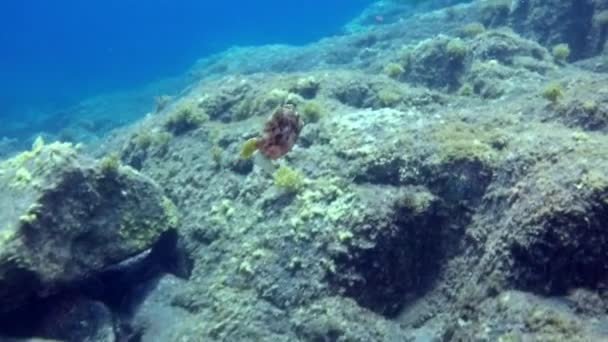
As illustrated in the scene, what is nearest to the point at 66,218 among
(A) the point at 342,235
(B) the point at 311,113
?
(A) the point at 342,235

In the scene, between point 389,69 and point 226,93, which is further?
point 389,69

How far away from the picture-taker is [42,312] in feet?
21.2

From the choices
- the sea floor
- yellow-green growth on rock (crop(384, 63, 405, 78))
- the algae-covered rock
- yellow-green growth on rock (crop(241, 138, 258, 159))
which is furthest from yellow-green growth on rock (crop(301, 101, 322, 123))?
yellow-green growth on rock (crop(384, 63, 405, 78))

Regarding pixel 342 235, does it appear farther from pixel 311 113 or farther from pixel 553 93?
pixel 553 93

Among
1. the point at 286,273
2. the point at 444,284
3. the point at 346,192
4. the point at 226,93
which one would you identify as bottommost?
the point at 444,284

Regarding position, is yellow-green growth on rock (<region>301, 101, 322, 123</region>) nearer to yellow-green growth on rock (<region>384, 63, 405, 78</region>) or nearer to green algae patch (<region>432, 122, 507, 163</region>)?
green algae patch (<region>432, 122, 507, 163</region>)

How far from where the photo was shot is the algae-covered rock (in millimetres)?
5820

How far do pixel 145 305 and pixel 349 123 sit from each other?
4.10 meters

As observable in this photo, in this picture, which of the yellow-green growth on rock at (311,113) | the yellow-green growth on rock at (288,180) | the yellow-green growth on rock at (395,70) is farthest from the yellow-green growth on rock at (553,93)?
the yellow-green growth on rock at (395,70)

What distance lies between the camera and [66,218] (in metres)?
6.30

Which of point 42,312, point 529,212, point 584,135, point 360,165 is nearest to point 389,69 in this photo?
point 360,165

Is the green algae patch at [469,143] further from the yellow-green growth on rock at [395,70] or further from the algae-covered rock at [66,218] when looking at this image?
the yellow-green growth on rock at [395,70]

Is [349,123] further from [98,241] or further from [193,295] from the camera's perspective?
[98,241]

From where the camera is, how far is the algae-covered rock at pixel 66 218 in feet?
19.1
